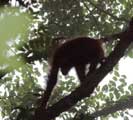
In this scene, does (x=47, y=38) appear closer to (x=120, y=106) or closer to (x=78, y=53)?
(x=78, y=53)

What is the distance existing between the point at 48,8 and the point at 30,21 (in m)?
1.20

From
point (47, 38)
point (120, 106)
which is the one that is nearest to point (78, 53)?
point (47, 38)

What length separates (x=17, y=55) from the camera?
14.9 ft

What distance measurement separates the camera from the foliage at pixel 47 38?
4.66 meters

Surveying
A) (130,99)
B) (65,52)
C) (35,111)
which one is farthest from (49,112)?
(130,99)

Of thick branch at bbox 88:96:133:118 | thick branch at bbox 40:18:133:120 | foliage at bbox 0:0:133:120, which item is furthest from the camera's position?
thick branch at bbox 88:96:133:118

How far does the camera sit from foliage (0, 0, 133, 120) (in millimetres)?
4656

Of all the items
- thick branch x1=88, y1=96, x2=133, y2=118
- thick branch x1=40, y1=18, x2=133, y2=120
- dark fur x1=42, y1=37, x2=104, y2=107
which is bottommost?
thick branch x1=40, y1=18, x2=133, y2=120

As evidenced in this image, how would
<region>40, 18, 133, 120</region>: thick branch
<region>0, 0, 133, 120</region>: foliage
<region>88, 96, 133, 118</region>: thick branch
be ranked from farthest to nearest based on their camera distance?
<region>88, 96, 133, 118</region>: thick branch < <region>0, 0, 133, 120</region>: foliage < <region>40, 18, 133, 120</region>: thick branch

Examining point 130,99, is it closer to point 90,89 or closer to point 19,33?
point 19,33

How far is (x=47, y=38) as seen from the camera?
463 centimetres

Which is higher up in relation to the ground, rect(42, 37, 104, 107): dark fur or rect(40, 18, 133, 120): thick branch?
rect(42, 37, 104, 107): dark fur

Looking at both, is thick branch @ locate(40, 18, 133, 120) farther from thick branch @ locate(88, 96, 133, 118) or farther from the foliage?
thick branch @ locate(88, 96, 133, 118)

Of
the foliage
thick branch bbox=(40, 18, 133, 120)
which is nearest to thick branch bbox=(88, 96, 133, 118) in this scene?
the foliage
